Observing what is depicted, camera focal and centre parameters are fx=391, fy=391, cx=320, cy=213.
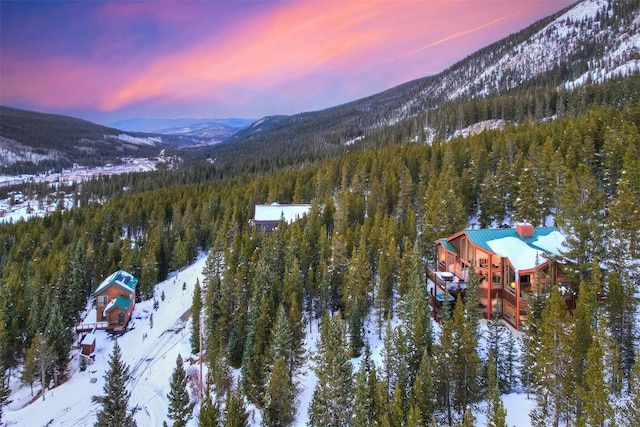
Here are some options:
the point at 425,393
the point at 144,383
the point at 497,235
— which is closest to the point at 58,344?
the point at 144,383

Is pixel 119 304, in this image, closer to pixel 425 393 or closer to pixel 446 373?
pixel 425 393

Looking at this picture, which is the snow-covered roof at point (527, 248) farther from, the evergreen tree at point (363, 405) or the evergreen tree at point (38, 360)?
the evergreen tree at point (38, 360)

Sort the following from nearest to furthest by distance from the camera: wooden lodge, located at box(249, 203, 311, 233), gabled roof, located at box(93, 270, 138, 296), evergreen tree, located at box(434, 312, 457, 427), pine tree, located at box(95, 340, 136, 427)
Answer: evergreen tree, located at box(434, 312, 457, 427) < pine tree, located at box(95, 340, 136, 427) < gabled roof, located at box(93, 270, 138, 296) < wooden lodge, located at box(249, 203, 311, 233)

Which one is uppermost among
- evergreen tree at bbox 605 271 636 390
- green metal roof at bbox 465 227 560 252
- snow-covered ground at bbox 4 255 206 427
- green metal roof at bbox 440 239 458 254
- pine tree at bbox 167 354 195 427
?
green metal roof at bbox 465 227 560 252

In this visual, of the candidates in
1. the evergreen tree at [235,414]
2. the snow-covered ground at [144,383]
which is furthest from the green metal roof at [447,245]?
the evergreen tree at [235,414]

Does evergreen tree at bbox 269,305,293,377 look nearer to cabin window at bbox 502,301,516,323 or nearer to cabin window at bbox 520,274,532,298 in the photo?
cabin window at bbox 502,301,516,323

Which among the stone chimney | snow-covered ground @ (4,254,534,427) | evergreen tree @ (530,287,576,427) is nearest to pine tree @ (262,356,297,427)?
snow-covered ground @ (4,254,534,427)

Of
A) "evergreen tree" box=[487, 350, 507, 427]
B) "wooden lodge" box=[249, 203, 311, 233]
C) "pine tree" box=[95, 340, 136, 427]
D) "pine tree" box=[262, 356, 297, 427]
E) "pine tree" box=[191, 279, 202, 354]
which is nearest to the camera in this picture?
"evergreen tree" box=[487, 350, 507, 427]

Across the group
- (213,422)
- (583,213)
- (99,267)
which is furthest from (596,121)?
(99,267)
